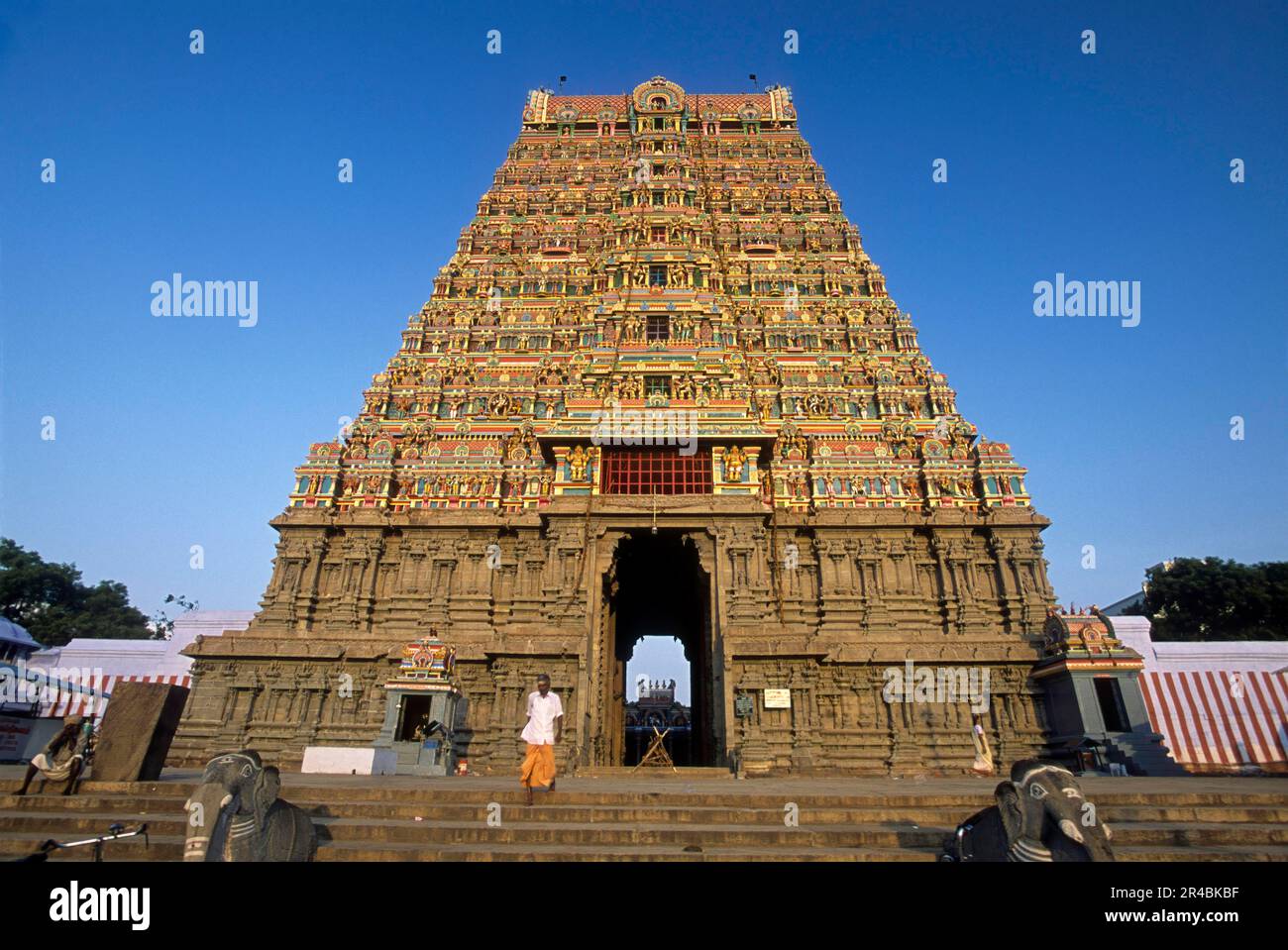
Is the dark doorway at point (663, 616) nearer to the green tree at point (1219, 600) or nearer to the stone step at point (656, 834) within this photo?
the stone step at point (656, 834)

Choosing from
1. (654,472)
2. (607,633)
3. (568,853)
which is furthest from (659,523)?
(568,853)

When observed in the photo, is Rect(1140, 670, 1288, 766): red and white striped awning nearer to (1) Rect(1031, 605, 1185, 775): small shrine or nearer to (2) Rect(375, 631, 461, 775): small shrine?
(1) Rect(1031, 605, 1185, 775): small shrine

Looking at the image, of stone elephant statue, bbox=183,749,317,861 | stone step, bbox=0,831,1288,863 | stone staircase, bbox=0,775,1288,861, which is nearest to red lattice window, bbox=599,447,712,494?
stone staircase, bbox=0,775,1288,861

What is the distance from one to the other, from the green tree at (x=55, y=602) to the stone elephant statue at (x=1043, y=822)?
60.8 metres

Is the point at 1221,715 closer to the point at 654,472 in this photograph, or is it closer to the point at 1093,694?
the point at 1093,694

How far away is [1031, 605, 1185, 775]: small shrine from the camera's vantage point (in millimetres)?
17719

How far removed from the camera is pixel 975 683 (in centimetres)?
2142

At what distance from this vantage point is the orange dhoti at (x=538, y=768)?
9841mm

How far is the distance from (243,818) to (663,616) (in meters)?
29.0

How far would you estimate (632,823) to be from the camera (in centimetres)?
879

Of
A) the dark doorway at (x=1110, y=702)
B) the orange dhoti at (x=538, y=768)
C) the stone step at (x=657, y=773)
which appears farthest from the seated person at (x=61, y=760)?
the dark doorway at (x=1110, y=702)

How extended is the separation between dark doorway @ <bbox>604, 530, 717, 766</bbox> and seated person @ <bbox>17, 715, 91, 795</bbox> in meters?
14.8
